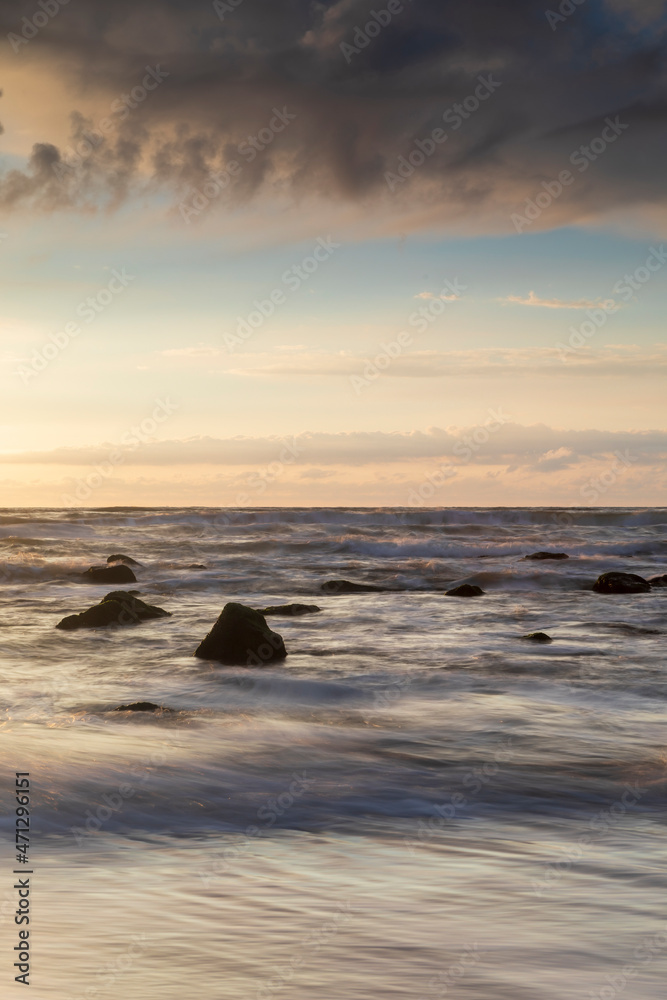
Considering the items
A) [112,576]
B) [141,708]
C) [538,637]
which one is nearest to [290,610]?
[538,637]

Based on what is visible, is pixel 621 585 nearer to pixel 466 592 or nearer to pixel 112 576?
pixel 466 592

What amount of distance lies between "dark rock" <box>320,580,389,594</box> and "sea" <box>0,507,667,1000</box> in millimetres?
6954

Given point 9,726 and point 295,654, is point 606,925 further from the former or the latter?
point 295,654

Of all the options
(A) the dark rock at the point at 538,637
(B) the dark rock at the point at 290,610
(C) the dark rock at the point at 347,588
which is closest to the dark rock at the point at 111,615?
(B) the dark rock at the point at 290,610

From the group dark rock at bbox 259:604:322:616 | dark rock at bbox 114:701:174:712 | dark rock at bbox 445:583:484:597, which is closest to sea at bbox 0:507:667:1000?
dark rock at bbox 114:701:174:712

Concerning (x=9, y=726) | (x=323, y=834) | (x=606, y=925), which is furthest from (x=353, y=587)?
(x=606, y=925)

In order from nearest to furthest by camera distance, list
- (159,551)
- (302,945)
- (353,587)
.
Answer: (302,945), (353,587), (159,551)

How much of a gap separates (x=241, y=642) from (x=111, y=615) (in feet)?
14.1

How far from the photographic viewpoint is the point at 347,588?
21.6 m

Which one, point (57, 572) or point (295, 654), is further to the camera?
→ point (57, 572)

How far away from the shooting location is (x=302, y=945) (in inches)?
141

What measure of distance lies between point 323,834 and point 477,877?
109 centimetres

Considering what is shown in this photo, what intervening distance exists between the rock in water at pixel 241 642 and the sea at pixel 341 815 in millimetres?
248

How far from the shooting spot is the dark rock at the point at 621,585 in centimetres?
1998
